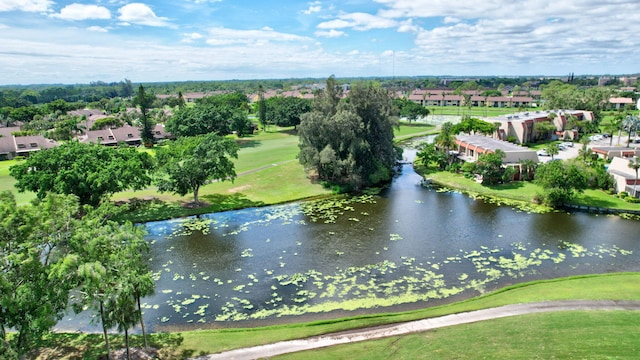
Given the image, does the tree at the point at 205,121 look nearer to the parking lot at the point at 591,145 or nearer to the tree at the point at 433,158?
the tree at the point at 433,158

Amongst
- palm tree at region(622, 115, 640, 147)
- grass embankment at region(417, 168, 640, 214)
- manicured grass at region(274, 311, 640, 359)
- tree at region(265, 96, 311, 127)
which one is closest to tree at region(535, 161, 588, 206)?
grass embankment at region(417, 168, 640, 214)

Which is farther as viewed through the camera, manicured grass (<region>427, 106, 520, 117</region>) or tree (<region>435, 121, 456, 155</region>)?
manicured grass (<region>427, 106, 520, 117</region>)

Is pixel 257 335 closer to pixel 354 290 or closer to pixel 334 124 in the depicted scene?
pixel 354 290

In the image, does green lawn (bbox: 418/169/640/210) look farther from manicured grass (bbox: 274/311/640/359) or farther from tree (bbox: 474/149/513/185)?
manicured grass (bbox: 274/311/640/359)

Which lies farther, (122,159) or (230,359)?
(122,159)

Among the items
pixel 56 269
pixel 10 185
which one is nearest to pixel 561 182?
pixel 56 269

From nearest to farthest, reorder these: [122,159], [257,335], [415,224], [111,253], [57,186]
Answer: [111,253]
[257,335]
[57,186]
[415,224]
[122,159]

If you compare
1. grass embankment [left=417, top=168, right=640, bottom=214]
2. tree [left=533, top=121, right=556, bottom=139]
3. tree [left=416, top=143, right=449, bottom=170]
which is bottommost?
grass embankment [left=417, top=168, right=640, bottom=214]

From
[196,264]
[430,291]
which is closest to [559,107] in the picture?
[430,291]
